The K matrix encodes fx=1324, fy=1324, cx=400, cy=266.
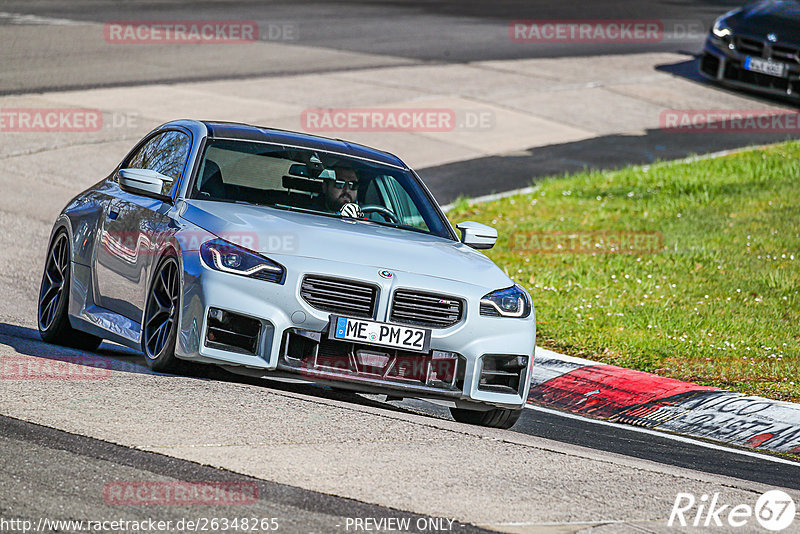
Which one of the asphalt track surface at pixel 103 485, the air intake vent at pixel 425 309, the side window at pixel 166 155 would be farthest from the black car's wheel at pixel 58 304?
the asphalt track surface at pixel 103 485

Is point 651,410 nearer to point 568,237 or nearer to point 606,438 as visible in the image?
point 606,438

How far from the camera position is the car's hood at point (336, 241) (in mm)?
A: 7211

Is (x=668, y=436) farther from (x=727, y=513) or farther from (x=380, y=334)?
(x=727, y=513)

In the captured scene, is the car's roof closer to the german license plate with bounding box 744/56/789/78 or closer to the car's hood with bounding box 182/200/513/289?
the car's hood with bounding box 182/200/513/289

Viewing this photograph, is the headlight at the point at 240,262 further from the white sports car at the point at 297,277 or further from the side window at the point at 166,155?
the side window at the point at 166,155

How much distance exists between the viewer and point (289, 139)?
8.60m

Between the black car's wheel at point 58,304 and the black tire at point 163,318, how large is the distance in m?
1.40

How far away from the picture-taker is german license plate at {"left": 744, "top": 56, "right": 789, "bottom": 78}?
21.6 m

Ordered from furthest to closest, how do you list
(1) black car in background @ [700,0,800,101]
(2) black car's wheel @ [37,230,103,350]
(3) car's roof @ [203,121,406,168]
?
(1) black car in background @ [700,0,800,101] → (2) black car's wheel @ [37,230,103,350] → (3) car's roof @ [203,121,406,168]

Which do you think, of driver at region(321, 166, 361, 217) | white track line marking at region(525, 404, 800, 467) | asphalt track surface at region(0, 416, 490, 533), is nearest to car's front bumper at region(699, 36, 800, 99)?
white track line marking at region(525, 404, 800, 467)

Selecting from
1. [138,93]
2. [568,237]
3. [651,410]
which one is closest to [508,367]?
[651,410]

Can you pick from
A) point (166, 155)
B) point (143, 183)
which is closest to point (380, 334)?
point (143, 183)

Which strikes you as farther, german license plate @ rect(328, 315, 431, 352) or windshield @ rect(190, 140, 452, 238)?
windshield @ rect(190, 140, 452, 238)

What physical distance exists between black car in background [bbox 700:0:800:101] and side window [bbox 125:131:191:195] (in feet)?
47.4
